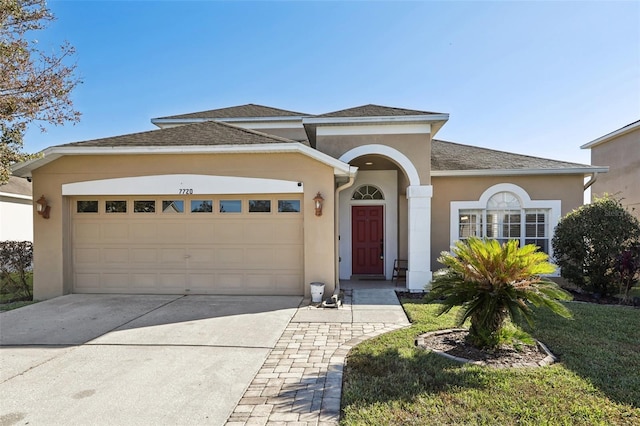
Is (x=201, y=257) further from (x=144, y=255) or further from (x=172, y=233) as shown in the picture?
(x=144, y=255)

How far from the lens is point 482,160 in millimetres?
11383

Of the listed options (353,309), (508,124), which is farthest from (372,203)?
(508,124)

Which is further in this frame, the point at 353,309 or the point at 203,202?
the point at 203,202

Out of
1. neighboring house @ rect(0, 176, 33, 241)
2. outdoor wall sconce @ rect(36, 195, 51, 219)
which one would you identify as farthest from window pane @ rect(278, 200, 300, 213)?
Answer: neighboring house @ rect(0, 176, 33, 241)

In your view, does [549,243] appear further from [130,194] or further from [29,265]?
[29,265]

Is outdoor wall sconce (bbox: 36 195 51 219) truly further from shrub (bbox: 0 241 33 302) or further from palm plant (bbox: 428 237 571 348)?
palm plant (bbox: 428 237 571 348)

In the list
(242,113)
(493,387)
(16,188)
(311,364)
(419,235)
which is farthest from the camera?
(16,188)

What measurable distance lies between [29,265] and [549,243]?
48.0 feet

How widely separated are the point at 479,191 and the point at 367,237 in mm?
3674

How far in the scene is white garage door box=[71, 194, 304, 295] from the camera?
850 cm

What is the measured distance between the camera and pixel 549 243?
412 inches

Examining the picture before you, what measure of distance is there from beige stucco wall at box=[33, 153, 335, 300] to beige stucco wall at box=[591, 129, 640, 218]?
509 inches

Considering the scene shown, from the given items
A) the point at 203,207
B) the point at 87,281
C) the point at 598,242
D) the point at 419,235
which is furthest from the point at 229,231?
the point at 598,242

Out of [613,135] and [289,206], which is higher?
[613,135]
